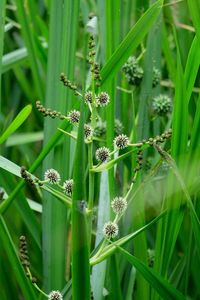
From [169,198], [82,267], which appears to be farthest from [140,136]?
[82,267]

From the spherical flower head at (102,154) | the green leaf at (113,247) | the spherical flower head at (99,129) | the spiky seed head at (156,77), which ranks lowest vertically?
the green leaf at (113,247)

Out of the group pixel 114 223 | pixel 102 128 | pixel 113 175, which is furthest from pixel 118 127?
pixel 114 223

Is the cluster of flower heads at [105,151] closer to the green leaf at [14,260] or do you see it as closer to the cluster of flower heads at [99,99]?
the cluster of flower heads at [99,99]

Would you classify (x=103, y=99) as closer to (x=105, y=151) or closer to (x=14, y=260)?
(x=105, y=151)

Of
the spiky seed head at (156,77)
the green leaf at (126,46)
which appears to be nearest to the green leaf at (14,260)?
the green leaf at (126,46)

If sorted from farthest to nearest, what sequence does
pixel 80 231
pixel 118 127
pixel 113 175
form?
pixel 118 127 < pixel 113 175 < pixel 80 231

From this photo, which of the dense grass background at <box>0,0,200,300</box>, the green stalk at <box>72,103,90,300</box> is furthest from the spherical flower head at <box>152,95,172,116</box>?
the green stalk at <box>72,103,90,300</box>
